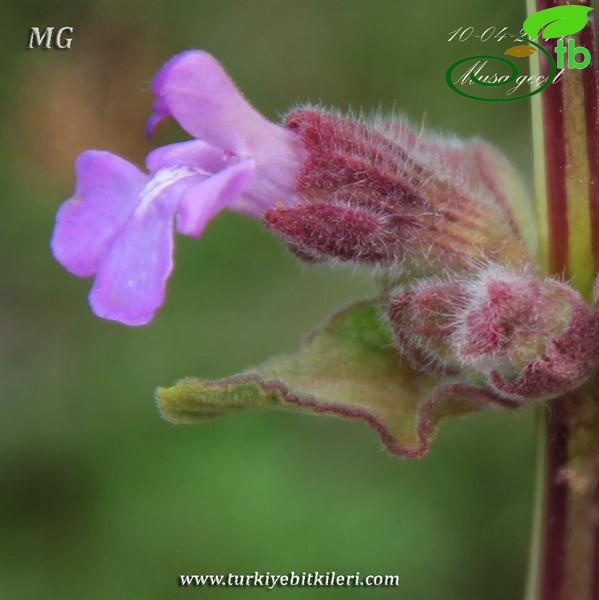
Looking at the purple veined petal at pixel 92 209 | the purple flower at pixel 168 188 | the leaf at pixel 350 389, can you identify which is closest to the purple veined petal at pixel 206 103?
the purple flower at pixel 168 188

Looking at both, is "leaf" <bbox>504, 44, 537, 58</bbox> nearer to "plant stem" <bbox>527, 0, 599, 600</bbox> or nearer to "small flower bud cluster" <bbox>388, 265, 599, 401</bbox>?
"plant stem" <bbox>527, 0, 599, 600</bbox>

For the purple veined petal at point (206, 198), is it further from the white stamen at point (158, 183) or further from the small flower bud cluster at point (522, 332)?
the small flower bud cluster at point (522, 332)

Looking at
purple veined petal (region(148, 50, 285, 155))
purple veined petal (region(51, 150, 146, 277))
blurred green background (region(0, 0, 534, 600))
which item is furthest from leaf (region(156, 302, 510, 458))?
blurred green background (region(0, 0, 534, 600))

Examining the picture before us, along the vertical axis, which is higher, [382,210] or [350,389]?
[382,210]

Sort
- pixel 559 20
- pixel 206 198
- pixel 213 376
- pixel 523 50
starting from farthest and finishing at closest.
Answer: pixel 213 376, pixel 523 50, pixel 559 20, pixel 206 198

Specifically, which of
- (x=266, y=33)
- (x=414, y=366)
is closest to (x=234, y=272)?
(x=266, y=33)

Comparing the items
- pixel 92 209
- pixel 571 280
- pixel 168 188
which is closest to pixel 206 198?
pixel 168 188

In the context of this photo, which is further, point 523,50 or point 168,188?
point 523,50

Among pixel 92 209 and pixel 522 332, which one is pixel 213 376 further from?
pixel 522 332
